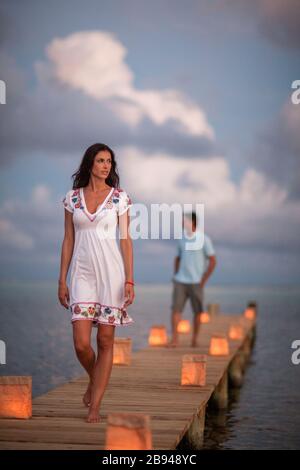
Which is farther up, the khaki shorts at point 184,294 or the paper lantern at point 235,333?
the khaki shorts at point 184,294

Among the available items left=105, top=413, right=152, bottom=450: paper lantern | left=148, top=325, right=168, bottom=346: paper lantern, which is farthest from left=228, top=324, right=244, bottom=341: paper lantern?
left=105, top=413, right=152, bottom=450: paper lantern

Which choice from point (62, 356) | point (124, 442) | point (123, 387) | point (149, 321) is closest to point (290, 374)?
point (62, 356)

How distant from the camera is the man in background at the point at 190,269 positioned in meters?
13.8

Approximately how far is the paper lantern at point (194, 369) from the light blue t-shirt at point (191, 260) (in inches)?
165

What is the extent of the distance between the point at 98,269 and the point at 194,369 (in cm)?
341

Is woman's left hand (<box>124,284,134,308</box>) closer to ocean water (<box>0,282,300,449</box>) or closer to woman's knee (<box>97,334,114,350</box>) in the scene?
woman's knee (<box>97,334,114,350</box>)

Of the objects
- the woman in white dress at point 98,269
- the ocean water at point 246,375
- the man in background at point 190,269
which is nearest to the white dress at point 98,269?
the woman in white dress at point 98,269

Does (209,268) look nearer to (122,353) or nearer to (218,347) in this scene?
(218,347)

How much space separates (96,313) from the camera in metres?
6.89

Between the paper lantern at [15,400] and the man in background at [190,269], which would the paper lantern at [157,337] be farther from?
the paper lantern at [15,400]

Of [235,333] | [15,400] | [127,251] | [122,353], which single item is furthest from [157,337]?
[127,251]

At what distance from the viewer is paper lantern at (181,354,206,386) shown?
385 inches

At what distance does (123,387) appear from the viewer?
9.77 metres
